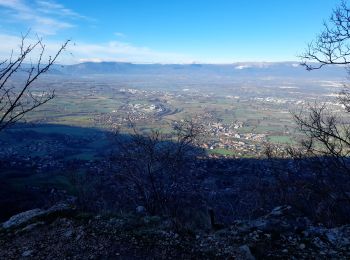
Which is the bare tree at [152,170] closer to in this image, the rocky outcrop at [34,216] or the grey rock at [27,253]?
the rocky outcrop at [34,216]

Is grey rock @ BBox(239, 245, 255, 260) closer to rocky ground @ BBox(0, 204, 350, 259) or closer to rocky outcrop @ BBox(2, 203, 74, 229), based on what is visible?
rocky ground @ BBox(0, 204, 350, 259)

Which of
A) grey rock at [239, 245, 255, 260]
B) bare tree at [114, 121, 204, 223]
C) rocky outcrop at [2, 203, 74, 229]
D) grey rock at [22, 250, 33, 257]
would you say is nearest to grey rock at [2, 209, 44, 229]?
rocky outcrop at [2, 203, 74, 229]

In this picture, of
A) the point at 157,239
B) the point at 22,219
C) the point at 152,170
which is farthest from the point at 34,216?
the point at 152,170

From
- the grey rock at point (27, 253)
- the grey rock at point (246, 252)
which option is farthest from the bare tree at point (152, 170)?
the grey rock at point (246, 252)

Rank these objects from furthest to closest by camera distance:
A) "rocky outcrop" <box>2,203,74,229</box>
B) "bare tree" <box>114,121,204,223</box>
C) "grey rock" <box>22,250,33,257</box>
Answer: "bare tree" <box>114,121,204,223</box> → "rocky outcrop" <box>2,203,74,229</box> → "grey rock" <box>22,250,33,257</box>

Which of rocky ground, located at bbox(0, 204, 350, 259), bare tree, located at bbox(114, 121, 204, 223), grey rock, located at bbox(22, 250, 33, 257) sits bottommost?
bare tree, located at bbox(114, 121, 204, 223)

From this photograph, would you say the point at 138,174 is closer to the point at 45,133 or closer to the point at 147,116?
the point at 45,133

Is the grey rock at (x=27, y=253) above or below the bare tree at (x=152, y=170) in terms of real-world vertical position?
above

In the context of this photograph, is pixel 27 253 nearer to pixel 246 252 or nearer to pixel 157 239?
pixel 157 239
